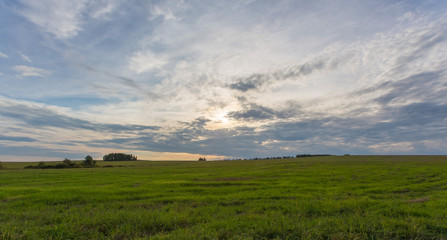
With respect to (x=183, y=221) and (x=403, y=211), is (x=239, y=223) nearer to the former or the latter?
(x=183, y=221)

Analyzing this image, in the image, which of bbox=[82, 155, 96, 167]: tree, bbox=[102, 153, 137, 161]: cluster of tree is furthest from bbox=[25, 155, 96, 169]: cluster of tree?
bbox=[102, 153, 137, 161]: cluster of tree

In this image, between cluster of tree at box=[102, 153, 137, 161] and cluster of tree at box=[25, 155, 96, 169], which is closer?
cluster of tree at box=[25, 155, 96, 169]

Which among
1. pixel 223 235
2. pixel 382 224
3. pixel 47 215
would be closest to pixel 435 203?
pixel 382 224

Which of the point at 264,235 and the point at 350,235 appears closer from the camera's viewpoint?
the point at 350,235

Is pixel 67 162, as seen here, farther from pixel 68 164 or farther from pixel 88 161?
pixel 88 161

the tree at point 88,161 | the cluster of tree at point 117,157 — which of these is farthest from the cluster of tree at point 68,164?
the cluster of tree at point 117,157

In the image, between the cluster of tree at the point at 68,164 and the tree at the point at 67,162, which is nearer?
the cluster of tree at the point at 68,164

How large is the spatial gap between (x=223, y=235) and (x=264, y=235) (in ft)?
4.12

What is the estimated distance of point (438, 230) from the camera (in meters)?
6.84

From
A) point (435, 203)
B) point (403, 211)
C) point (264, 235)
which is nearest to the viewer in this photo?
point (264, 235)

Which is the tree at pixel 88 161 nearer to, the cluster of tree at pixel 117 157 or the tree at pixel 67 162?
the tree at pixel 67 162

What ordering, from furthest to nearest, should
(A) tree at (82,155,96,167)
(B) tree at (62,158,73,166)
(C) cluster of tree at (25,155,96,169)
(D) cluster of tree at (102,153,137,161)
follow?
1. (D) cluster of tree at (102,153,137,161)
2. (A) tree at (82,155,96,167)
3. (B) tree at (62,158,73,166)
4. (C) cluster of tree at (25,155,96,169)

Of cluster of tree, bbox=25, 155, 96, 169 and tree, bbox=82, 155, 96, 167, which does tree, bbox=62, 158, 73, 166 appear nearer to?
cluster of tree, bbox=25, 155, 96, 169

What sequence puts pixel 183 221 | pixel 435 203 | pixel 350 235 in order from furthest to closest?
pixel 435 203, pixel 183 221, pixel 350 235
